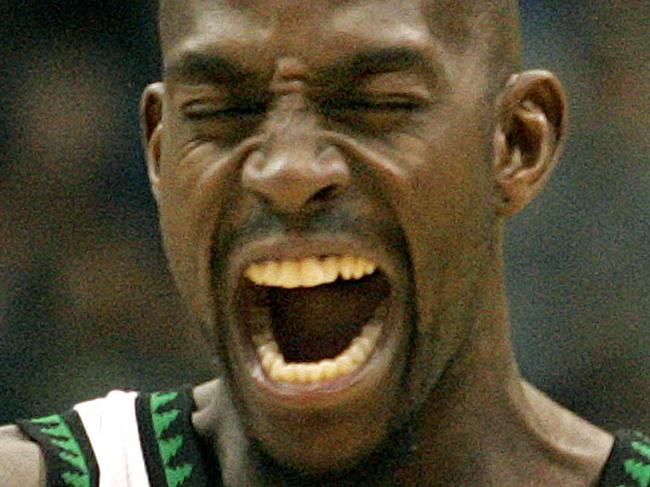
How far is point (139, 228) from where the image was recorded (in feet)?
8.50

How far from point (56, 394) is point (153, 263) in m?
0.22

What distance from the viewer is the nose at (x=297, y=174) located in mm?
1496

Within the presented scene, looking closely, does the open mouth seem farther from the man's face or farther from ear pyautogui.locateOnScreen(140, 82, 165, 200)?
ear pyautogui.locateOnScreen(140, 82, 165, 200)

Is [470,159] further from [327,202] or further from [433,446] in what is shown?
[433,446]

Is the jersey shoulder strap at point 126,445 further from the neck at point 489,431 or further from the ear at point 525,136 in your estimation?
the ear at point 525,136

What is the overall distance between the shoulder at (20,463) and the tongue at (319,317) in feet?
0.85

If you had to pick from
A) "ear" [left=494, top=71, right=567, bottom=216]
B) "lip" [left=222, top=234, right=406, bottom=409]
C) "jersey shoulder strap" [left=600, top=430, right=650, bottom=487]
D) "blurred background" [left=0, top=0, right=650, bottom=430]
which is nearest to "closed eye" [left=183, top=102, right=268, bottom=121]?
"lip" [left=222, top=234, right=406, bottom=409]

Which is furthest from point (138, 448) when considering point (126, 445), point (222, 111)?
point (222, 111)

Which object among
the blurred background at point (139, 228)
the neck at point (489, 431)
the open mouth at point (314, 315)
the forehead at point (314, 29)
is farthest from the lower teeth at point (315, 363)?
the blurred background at point (139, 228)

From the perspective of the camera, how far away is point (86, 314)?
256 centimetres

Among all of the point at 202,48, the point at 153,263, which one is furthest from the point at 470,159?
the point at 153,263

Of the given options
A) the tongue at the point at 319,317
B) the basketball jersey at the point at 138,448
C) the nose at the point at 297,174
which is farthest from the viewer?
the basketball jersey at the point at 138,448

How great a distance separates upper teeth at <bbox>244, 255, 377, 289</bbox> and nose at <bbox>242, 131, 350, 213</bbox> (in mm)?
46

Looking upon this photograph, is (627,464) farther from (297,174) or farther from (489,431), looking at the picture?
(297,174)
